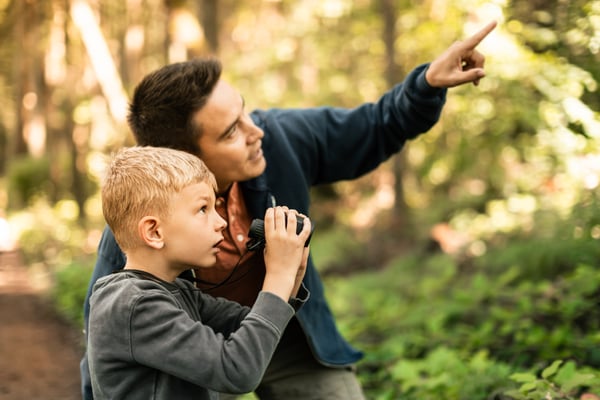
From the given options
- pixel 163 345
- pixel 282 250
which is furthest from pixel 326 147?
pixel 163 345

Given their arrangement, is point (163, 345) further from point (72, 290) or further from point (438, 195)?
point (438, 195)

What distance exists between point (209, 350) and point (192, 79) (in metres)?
1.44

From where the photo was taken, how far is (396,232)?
11.3m

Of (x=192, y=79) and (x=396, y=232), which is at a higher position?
(x=192, y=79)

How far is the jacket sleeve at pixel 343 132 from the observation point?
11.4 ft

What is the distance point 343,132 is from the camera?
3.55 metres

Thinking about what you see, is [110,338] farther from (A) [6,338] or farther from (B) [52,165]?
(B) [52,165]

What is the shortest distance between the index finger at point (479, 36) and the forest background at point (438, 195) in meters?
0.95

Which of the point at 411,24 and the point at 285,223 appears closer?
the point at 285,223

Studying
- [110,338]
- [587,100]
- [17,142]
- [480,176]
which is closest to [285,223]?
[110,338]

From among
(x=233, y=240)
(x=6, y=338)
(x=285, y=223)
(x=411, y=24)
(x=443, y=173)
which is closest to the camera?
(x=285, y=223)

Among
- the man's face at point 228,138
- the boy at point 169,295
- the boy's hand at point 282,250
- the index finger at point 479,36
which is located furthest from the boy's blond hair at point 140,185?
the index finger at point 479,36

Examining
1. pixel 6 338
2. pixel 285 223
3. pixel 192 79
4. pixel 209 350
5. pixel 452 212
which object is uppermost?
pixel 192 79

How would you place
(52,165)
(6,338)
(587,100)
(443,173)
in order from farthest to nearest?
(52,165), (443,173), (6,338), (587,100)
